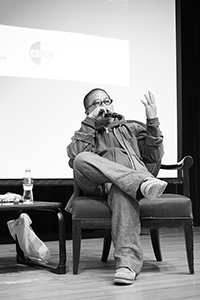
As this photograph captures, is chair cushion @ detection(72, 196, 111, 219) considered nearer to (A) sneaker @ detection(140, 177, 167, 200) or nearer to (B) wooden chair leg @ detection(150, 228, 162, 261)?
(A) sneaker @ detection(140, 177, 167, 200)

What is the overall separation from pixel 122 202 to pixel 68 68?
1.78 m

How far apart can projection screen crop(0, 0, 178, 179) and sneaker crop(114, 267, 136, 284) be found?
1.64 meters

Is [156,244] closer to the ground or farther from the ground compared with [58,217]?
closer to the ground

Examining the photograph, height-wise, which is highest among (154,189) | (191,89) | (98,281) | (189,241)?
(191,89)

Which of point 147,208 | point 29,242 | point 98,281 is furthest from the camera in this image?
point 29,242

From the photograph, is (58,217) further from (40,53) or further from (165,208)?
(40,53)

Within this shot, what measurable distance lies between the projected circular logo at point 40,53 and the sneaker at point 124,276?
202 cm

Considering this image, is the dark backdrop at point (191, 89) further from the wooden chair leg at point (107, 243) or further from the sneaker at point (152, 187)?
Result: the sneaker at point (152, 187)

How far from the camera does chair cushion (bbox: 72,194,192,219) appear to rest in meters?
2.45

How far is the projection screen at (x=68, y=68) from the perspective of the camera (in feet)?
12.1

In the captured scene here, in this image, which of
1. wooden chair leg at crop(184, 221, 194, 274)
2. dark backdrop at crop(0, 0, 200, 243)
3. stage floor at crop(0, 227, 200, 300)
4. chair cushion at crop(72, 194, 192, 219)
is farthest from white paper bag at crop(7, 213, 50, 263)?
dark backdrop at crop(0, 0, 200, 243)

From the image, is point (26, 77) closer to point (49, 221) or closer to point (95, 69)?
point (95, 69)

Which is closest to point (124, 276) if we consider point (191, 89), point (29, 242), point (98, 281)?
point (98, 281)

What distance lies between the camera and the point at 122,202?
2354mm
